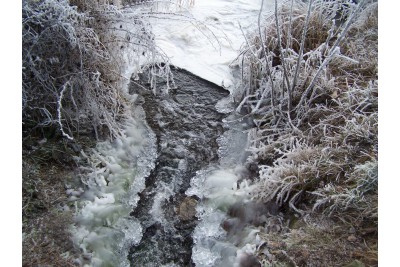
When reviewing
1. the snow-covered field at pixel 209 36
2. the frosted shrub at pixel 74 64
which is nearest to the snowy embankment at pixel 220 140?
the snow-covered field at pixel 209 36

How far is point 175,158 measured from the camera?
2.73m

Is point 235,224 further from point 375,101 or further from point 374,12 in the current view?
point 374,12

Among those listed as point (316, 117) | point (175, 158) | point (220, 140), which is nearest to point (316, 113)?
point (316, 117)

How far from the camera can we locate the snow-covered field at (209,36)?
348 cm

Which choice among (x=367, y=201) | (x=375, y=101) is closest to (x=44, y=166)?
(x=367, y=201)

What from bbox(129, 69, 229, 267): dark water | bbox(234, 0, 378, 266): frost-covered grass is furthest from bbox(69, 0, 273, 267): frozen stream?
bbox(234, 0, 378, 266): frost-covered grass

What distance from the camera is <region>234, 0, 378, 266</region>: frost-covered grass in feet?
7.04

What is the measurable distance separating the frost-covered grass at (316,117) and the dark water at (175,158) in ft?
1.00

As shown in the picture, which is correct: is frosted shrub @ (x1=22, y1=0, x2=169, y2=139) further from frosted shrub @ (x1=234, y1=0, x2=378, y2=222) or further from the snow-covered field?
frosted shrub @ (x1=234, y1=0, x2=378, y2=222)

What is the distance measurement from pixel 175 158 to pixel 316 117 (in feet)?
3.22

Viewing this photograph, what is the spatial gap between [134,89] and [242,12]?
5.19 feet

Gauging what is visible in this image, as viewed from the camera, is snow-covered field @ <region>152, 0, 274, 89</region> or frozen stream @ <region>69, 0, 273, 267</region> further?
snow-covered field @ <region>152, 0, 274, 89</region>

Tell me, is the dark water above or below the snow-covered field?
below

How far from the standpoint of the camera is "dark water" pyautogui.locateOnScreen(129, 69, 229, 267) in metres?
2.21
